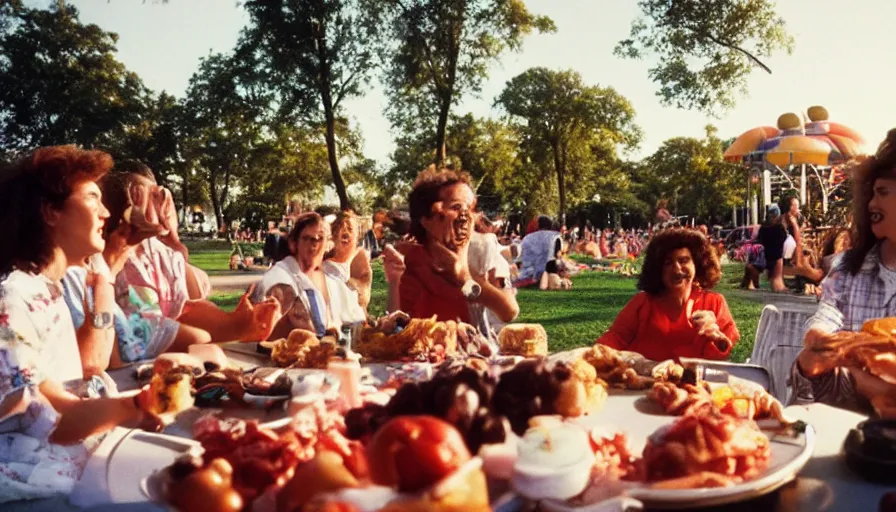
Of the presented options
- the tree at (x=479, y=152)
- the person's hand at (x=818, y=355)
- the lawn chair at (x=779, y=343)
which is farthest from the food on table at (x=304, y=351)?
the tree at (x=479, y=152)

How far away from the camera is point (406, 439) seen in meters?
0.91

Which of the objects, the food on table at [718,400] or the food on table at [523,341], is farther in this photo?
the food on table at [523,341]

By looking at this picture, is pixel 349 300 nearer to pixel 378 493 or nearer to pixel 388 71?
pixel 378 493

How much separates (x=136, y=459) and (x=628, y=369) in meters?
1.54

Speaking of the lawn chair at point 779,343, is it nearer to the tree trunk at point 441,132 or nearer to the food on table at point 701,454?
the food on table at point 701,454

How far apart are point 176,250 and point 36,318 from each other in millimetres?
3179

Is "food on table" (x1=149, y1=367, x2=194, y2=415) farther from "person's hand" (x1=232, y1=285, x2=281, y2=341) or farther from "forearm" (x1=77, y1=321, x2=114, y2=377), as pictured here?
"person's hand" (x1=232, y1=285, x2=281, y2=341)

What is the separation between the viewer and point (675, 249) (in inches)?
149

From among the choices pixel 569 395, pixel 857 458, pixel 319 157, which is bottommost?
pixel 857 458

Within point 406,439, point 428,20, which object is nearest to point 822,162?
point 428,20

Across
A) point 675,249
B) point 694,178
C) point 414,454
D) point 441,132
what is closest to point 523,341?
point 675,249

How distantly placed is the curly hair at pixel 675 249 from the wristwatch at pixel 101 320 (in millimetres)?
2563

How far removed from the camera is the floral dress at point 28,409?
Result: 1.72 metres

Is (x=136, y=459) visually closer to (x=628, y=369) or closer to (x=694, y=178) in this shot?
(x=628, y=369)
